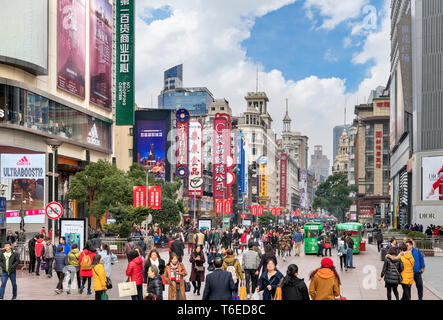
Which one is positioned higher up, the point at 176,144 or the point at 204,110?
the point at 204,110

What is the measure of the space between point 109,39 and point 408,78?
107ft

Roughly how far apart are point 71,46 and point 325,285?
171 ft

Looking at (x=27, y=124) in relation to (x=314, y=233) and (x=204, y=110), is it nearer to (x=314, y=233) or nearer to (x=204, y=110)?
(x=314, y=233)

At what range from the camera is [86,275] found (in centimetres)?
Answer: 1861

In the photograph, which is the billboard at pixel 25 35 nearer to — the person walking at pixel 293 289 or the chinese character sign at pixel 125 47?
the chinese character sign at pixel 125 47

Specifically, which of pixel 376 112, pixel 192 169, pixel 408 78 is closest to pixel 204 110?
pixel 376 112

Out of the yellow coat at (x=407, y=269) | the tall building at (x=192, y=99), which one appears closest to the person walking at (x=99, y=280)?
the yellow coat at (x=407, y=269)

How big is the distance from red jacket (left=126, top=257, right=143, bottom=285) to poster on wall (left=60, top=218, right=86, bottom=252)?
10686 millimetres

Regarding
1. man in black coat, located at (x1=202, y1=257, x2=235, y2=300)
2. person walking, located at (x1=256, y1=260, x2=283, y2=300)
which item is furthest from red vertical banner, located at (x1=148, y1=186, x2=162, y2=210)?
man in black coat, located at (x1=202, y1=257, x2=235, y2=300)

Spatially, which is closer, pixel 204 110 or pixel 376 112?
pixel 376 112

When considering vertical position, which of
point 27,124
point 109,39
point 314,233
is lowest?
point 314,233

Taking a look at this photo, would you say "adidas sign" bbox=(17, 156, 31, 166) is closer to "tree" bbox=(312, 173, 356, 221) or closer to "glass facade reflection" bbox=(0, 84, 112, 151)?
"glass facade reflection" bbox=(0, 84, 112, 151)

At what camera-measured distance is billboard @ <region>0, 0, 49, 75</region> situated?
48.4 m

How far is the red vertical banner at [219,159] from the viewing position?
265 ft
